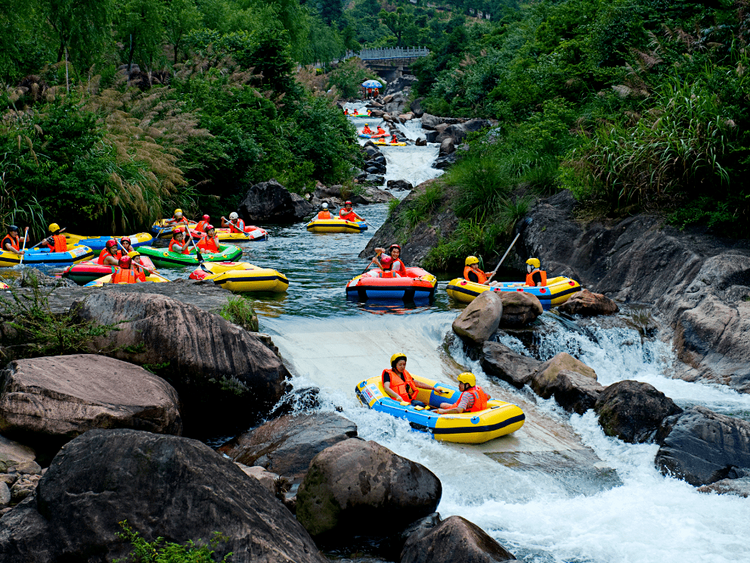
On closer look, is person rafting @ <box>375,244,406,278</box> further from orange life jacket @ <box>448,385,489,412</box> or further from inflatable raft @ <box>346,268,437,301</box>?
orange life jacket @ <box>448,385,489,412</box>

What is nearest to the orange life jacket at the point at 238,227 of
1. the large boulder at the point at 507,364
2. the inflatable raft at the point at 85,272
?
the inflatable raft at the point at 85,272

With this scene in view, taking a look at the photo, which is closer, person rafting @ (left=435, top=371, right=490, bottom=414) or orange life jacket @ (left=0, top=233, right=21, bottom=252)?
person rafting @ (left=435, top=371, right=490, bottom=414)

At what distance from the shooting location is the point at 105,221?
18547 mm

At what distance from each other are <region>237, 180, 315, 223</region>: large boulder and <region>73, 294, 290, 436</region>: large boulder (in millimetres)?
16770

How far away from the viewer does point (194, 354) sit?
24.7ft

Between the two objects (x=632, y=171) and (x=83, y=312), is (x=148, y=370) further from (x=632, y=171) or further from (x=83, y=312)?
(x=632, y=171)

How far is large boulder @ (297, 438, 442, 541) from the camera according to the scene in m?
5.63

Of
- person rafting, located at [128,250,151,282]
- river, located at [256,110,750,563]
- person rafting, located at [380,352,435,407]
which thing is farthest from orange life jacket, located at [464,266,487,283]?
person rafting, located at [128,250,151,282]

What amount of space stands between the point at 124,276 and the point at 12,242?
17.6 ft

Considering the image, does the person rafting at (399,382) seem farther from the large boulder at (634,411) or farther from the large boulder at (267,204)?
the large boulder at (267,204)

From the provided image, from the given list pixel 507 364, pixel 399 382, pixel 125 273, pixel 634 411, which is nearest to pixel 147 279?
pixel 125 273

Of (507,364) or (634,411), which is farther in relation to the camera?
(507,364)

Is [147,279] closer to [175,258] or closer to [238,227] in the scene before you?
[175,258]

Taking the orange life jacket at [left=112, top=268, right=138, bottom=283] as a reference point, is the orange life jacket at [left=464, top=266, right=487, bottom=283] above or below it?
above
